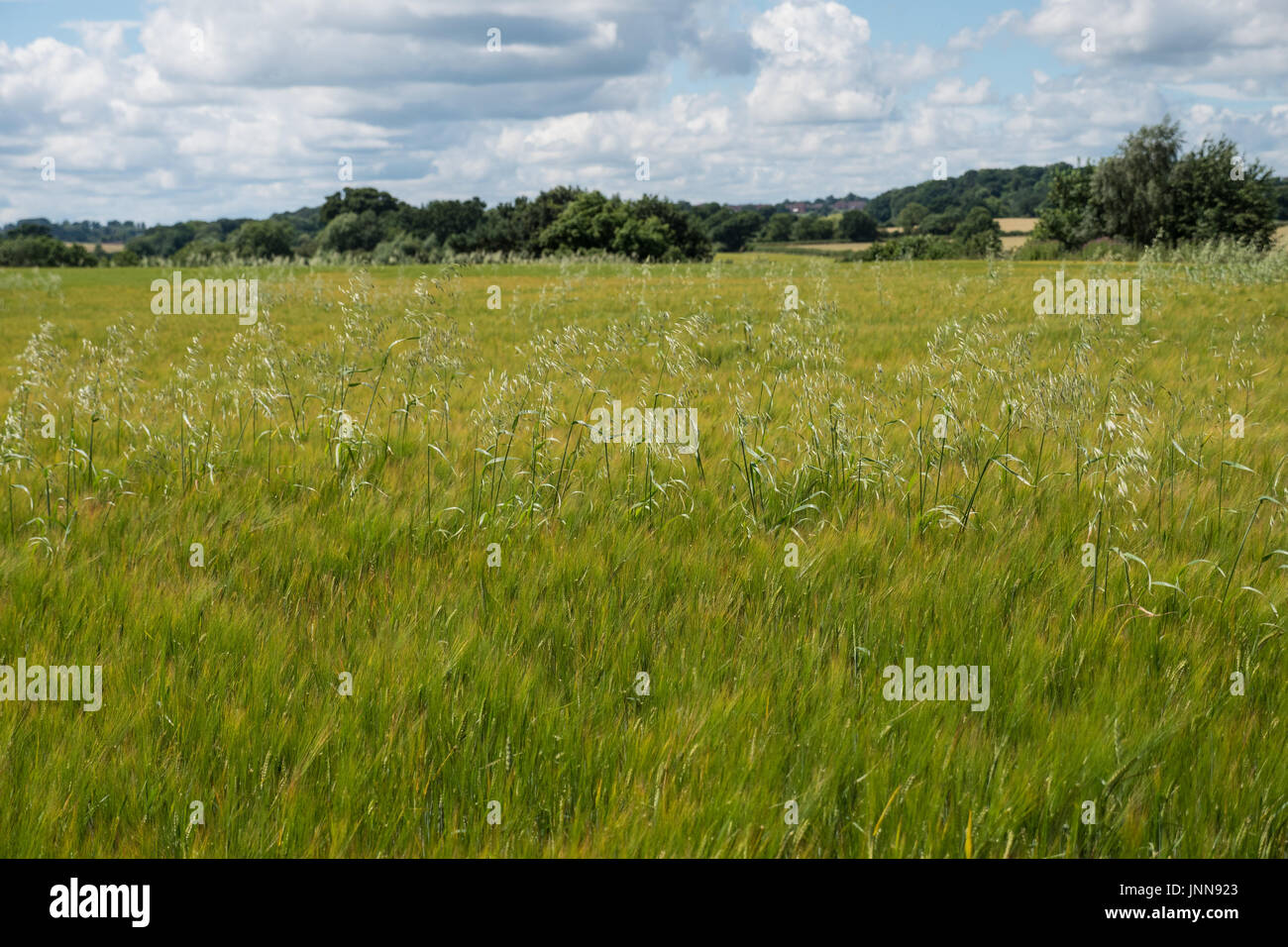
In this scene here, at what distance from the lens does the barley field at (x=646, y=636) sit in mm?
2223

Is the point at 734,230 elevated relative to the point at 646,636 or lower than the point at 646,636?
elevated

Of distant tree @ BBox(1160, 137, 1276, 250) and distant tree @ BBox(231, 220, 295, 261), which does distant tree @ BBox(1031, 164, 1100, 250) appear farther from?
distant tree @ BBox(231, 220, 295, 261)

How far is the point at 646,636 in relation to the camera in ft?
10.4

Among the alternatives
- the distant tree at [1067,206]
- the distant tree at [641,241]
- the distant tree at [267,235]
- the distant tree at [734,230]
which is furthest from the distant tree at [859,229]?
the distant tree at [267,235]

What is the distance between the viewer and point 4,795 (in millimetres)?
2223

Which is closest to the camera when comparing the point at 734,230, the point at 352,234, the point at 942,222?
the point at 352,234

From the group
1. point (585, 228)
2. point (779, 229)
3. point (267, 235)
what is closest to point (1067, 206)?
point (585, 228)

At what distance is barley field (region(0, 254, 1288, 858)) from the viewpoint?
222 centimetres

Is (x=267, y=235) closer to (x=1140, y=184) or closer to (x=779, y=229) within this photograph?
(x=779, y=229)

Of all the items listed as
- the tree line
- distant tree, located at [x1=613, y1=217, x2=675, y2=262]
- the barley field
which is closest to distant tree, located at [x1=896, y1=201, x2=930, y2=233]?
the tree line

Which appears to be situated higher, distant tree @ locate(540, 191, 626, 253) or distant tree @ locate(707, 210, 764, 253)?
distant tree @ locate(707, 210, 764, 253)


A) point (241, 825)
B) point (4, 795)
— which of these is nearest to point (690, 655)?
point (241, 825)

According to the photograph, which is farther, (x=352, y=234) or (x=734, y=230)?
(x=734, y=230)
